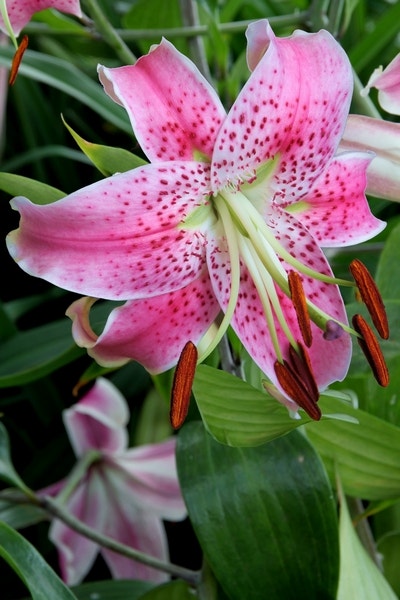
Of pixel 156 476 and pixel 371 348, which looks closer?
pixel 371 348

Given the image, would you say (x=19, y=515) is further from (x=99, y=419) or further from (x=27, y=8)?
(x=27, y=8)

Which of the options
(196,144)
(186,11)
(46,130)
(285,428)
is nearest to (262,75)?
(196,144)

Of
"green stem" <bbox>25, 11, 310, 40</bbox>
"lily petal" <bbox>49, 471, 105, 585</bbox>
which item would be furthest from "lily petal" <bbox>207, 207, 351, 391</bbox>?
"lily petal" <bbox>49, 471, 105, 585</bbox>

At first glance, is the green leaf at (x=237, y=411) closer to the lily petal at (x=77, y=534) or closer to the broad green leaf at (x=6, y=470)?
the broad green leaf at (x=6, y=470)

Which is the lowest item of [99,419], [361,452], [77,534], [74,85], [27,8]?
[77,534]

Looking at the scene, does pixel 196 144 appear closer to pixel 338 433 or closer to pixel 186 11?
pixel 338 433

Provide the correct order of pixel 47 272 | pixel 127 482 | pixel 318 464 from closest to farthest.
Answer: pixel 47 272 → pixel 318 464 → pixel 127 482

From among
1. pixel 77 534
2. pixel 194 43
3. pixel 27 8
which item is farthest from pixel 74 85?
pixel 77 534
